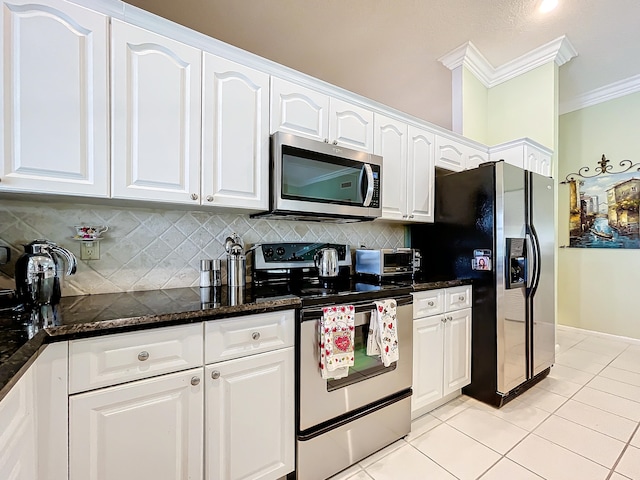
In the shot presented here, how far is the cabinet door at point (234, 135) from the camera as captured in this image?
150 centimetres

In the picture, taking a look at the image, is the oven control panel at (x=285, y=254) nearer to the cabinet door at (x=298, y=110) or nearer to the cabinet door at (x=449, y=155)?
the cabinet door at (x=298, y=110)

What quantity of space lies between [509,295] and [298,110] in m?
1.98

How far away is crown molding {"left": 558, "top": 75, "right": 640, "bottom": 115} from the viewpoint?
135 inches

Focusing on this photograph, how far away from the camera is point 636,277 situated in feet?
11.2

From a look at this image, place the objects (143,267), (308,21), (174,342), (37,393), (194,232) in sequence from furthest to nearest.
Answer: (308,21)
(194,232)
(143,267)
(174,342)
(37,393)

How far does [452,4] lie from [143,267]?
9.31 ft

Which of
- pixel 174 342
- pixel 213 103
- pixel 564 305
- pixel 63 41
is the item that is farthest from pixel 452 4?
pixel 564 305

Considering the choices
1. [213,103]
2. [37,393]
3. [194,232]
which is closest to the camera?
[37,393]

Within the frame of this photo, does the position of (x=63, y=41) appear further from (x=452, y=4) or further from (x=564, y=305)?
(x=564, y=305)

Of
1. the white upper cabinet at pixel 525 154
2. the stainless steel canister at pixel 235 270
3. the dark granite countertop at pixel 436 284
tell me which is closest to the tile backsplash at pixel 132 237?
the stainless steel canister at pixel 235 270

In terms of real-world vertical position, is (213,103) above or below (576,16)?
below

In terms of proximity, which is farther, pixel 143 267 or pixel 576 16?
pixel 576 16

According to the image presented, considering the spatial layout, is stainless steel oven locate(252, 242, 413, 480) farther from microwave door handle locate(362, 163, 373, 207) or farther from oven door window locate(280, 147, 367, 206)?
microwave door handle locate(362, 163, 373, 207)

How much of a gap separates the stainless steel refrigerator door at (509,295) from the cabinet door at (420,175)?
51cm
